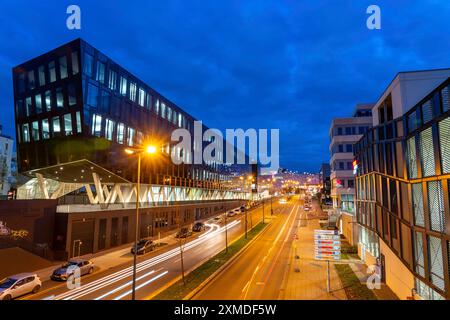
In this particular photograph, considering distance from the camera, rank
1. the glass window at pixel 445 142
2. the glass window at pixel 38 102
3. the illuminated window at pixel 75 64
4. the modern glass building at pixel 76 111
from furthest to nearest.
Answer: the glass window at pixel 38 102, the modern glass building at pixel 76 111, the illuminated window at pixel 75 64, the glass window at pixel 445 142

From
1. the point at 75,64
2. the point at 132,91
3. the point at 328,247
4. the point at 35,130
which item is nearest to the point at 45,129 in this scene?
the point at 35,130

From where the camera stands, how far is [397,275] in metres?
20.7

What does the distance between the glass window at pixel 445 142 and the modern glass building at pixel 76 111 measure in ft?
119

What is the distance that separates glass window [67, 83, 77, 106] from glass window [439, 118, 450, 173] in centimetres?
3814

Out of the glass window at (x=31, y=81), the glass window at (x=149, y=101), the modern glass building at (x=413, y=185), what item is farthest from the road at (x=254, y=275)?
the glass window at (x=31, y=81)

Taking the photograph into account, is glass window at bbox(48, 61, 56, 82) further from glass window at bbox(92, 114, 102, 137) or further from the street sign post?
the street sign post

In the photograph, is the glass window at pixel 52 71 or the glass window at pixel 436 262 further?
the glass window at pixel 52 71

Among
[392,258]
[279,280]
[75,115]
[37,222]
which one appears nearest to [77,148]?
[75,115]

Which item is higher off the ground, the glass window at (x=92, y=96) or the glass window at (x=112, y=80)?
the glass window at (x=112, y=80)

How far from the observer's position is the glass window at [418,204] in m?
16.2

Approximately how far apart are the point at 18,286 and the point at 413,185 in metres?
26.8

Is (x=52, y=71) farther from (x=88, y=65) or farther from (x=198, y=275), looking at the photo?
(x=198, y=275)

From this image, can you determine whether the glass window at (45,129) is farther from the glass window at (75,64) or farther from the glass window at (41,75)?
the glass window at (75,64)
